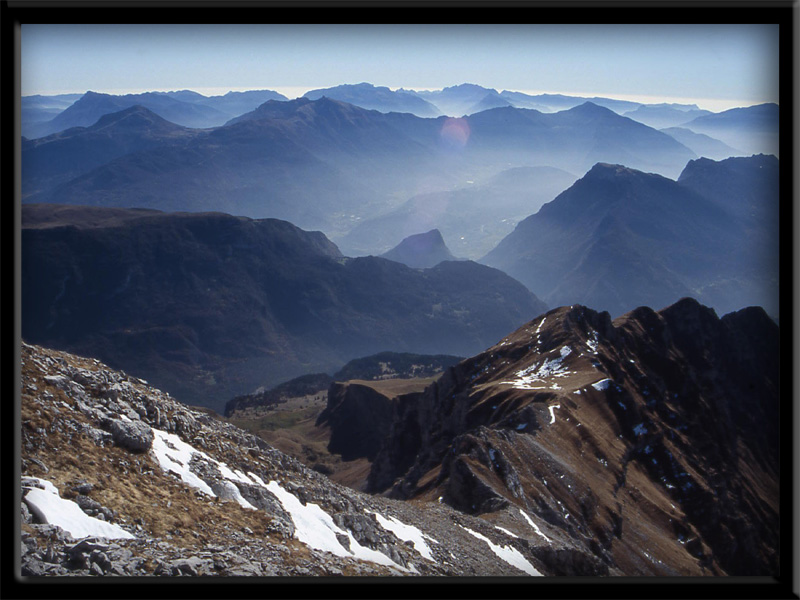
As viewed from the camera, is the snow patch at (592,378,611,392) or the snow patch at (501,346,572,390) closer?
the snow patch at (592,378,611,392)

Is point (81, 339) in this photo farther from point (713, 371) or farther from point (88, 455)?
point (88, 455)

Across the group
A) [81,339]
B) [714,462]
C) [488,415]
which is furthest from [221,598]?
[81,339]

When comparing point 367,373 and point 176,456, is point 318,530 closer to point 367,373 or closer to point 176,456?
point 176,456

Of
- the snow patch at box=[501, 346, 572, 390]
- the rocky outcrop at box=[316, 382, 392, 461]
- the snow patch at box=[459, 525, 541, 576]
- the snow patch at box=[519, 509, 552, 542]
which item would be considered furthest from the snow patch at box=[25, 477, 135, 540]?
the rocky outcrop at box=[316, 382, 392, 461]

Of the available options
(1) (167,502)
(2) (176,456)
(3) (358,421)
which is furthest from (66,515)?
(3) (358,421)

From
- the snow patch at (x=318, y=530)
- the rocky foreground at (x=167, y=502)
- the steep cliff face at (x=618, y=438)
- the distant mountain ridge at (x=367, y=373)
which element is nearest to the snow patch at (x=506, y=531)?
the steep cliff face at (x=618, y=438)

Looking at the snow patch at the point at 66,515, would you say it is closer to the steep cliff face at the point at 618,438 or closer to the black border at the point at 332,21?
the black border at the point at 332,21

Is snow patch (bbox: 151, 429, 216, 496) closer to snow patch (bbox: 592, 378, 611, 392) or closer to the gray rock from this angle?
the gray rock
